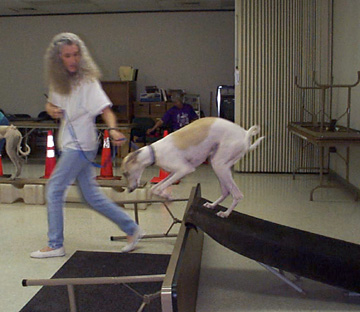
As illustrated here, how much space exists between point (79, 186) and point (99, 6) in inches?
272

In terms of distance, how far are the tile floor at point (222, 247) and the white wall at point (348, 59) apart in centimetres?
44

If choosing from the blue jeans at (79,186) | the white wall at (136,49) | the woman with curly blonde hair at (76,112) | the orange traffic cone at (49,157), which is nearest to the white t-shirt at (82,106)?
the woman with curly blonde hair at (76,112)

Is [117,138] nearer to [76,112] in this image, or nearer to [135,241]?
[76,112]

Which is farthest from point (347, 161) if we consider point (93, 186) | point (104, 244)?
point (93, 186)

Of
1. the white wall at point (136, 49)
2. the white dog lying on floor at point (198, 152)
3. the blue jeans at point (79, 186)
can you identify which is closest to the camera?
the white dog lying on floor at point (198, 152)

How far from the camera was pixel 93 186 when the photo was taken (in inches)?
122

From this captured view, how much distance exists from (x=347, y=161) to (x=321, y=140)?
52.6 inches

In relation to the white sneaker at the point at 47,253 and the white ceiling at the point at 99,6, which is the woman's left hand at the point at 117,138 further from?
the white ceiling at the point at 99,6

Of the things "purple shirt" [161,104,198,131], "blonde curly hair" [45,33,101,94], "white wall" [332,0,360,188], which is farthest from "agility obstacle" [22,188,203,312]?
"white wall" [332,0,360,188]

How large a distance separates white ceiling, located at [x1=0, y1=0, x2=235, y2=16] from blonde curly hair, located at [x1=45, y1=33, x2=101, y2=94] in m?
6.36

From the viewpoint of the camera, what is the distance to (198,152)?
6.82 ft

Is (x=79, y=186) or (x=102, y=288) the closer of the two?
(x=102, y=288)

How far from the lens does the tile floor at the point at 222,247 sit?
279cm

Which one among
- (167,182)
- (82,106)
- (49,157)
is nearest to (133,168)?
(167,182)
